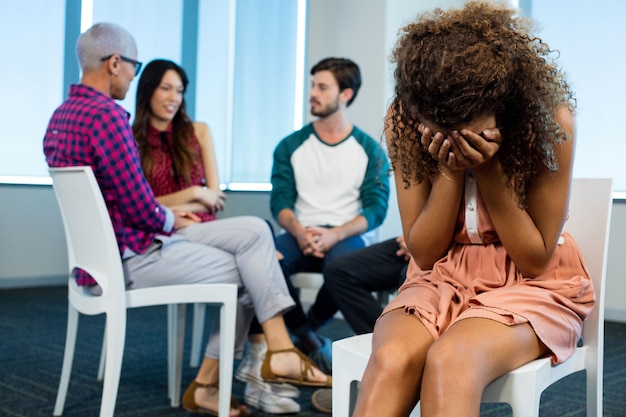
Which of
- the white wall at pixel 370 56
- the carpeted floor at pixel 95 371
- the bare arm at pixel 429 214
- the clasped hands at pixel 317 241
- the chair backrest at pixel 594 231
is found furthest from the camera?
the white wall at pixel 370 56

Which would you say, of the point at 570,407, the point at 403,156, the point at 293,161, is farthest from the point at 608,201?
the point at 293,161

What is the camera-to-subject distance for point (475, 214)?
59.3 inches

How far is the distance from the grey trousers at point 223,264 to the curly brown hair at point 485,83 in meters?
1.01

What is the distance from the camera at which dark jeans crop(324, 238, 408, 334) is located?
2535 mm

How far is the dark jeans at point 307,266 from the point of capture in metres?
2.79

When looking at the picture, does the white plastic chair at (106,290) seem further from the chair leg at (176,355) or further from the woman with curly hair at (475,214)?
→ the woman with curly hair at (475,214)

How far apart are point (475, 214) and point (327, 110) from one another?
1.79 meters

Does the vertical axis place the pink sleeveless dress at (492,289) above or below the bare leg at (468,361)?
above

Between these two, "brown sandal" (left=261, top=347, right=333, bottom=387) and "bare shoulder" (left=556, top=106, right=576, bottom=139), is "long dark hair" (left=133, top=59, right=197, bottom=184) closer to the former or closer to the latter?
"brown sandal" (left=261, top=347, right=333, bottom=387)

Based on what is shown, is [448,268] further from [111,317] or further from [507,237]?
[111,317]

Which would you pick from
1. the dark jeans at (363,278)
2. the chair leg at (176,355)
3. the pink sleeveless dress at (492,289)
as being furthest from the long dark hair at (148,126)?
the pink sleeveless dress at (492,289)

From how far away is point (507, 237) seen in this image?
1433 millimetres

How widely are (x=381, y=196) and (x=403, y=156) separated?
62.6 inches

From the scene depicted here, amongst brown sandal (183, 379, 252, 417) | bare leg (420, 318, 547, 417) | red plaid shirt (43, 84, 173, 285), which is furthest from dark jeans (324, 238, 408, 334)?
bare leg (420, 318, 547, 417)
